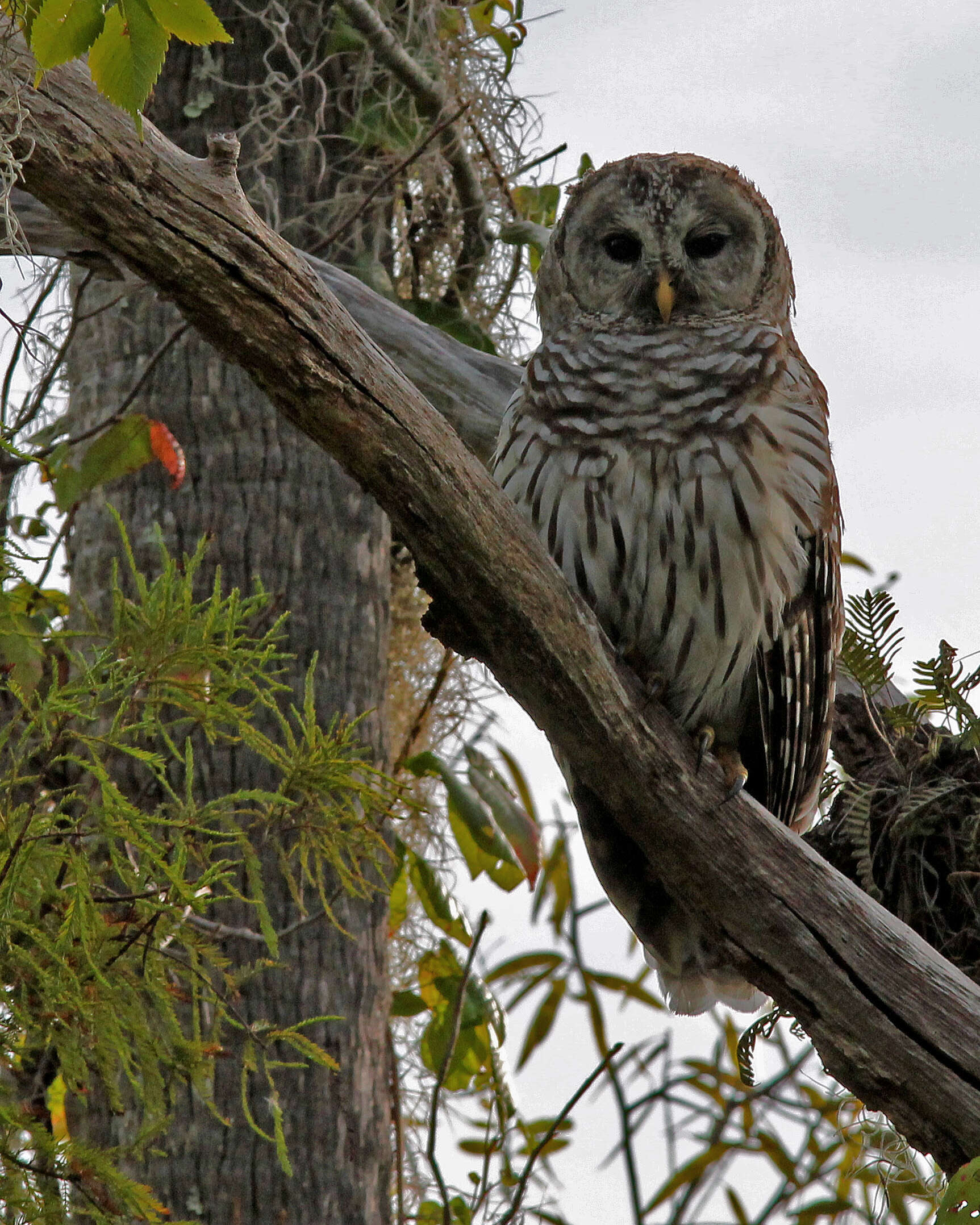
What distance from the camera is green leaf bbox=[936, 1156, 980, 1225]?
1.30 meters

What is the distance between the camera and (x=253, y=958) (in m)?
2.66

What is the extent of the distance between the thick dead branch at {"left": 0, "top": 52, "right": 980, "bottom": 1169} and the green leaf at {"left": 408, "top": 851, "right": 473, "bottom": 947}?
1.06 m

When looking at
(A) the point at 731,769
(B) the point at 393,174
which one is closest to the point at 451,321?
(B) the point at 393,174

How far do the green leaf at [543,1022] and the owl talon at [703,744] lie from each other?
1.62 metres

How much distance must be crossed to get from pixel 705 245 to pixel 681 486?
49 cm

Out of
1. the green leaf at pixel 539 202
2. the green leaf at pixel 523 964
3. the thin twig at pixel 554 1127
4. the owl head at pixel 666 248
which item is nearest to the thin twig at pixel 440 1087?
the thin twig at pixel 554 1127

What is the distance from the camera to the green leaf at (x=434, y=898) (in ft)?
10.1

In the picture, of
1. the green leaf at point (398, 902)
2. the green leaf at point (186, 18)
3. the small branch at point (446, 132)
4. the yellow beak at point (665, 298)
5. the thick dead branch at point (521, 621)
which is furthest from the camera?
the green leaf at point (398, 902)

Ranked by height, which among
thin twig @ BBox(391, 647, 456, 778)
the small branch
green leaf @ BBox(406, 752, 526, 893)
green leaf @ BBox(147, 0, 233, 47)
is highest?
the small branch

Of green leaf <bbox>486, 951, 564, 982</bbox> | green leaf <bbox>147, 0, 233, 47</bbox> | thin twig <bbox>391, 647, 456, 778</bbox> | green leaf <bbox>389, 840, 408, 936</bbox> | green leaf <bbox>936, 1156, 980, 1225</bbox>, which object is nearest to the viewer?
green leaf <bbox>147, 0, 233, 47</bbox>

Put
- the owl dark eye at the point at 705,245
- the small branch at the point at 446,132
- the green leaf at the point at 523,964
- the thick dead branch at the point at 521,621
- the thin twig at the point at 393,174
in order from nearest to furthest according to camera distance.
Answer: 1. the thick dead branch at the point at 521,621
2. the owl dark eye at the point at 705,245
3. the thin twig at the point at 393,174
4. the small branch at the point at 446,132
5. the green leaf at the point at 523,964

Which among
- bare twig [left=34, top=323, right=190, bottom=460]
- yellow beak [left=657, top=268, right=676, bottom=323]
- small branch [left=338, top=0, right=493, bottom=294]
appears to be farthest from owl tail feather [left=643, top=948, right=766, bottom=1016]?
small branch [left=338, top=0, right=493, bottom=294]

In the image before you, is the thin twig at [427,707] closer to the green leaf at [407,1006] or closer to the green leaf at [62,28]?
the green leaf at [407,1006]

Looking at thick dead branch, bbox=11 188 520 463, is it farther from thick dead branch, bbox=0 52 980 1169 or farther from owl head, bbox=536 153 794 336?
thick dead branch, bbox=0 52 980 1169
